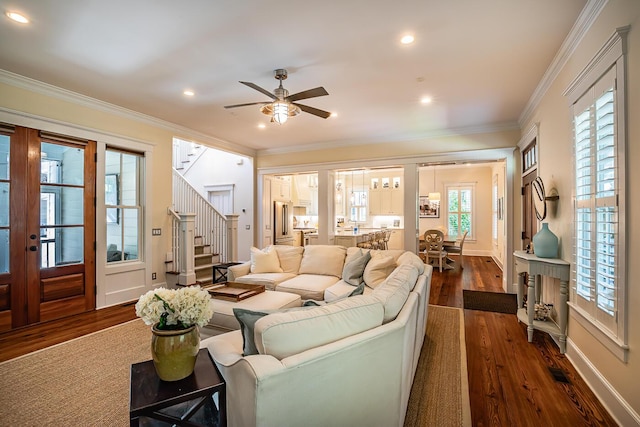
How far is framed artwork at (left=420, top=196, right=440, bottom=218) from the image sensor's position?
10.2m

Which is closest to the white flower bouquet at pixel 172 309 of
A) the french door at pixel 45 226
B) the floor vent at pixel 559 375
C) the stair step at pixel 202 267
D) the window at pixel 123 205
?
the floor vent at pixel 559 375

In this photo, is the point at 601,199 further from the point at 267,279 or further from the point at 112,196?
the point at 112,196

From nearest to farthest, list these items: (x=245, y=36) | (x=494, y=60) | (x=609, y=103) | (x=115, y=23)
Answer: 1. (x=609, y=103)
2. (x=115, y=23)
3. (x=245, y=36)
4. (x=494, y=60)

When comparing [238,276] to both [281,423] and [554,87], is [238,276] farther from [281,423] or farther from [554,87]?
[554,87]

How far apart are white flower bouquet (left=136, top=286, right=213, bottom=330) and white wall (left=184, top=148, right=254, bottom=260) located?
5.89m

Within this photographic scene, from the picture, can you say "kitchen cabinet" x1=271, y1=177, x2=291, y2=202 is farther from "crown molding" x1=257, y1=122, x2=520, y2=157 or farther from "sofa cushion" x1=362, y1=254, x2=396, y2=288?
"sofa cushion" x1=362, y1=254, x2=396, y2=288

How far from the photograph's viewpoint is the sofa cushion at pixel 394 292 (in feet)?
5.60

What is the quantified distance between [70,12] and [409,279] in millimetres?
3438

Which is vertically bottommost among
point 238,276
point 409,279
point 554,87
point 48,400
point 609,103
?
point 48,400

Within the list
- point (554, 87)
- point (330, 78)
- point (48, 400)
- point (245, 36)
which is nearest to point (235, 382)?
point (48, 400)

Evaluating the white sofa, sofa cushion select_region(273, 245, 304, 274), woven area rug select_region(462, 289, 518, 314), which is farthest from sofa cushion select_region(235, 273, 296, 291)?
woven area rug select_region(462, 289, 518, 314)

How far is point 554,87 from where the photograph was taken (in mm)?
3244

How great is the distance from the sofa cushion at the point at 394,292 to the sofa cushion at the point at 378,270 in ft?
3.60

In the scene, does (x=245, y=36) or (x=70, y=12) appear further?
(x=245, y=36)
